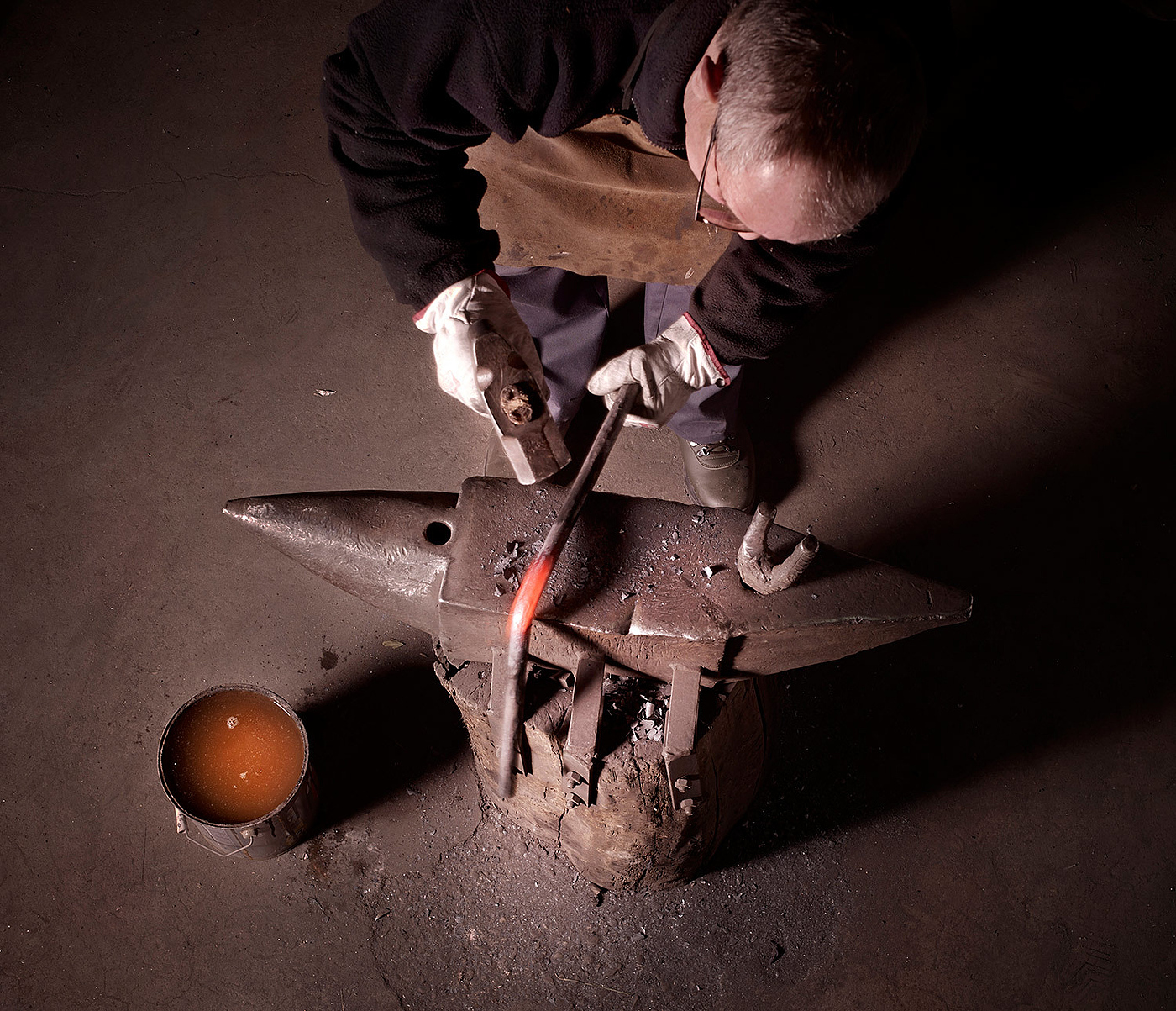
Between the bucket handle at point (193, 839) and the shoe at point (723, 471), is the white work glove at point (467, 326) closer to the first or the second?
the shoe at point (723, 471)

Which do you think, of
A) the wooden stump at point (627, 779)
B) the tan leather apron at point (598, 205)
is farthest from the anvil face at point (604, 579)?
the tan leather apron at point (598, 205)

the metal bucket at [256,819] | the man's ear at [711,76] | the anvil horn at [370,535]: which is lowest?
the metal bucket at [256,819]

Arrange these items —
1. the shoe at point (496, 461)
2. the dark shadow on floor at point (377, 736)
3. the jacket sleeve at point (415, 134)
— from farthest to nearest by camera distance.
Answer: the shoe at point (496, 461), the dark shadow on floor at point (377, 736), the jacket sleeve at point (415, 134)

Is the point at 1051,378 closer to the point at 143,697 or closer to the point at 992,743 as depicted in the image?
the point at 992,743

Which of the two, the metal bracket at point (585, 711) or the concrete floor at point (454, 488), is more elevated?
the metal bracket at point (585, 711)

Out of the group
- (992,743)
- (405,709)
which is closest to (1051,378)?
(992,743)

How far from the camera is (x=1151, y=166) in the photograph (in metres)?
3.22

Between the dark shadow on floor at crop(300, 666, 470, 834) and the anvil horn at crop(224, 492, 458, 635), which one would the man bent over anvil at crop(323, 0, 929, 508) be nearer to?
the anvil horn at crop(224, 492, 458, 635)

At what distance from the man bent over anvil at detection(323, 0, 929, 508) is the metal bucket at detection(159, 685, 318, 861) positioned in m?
1.00

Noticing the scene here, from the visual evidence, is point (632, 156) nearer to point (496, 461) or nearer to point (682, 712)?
point (496, 461)

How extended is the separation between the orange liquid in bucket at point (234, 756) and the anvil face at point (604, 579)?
74cm

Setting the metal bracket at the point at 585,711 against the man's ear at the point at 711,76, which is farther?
the metal bracket at the point at 585,711

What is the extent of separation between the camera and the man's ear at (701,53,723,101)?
3.97 ft

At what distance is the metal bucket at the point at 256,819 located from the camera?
73.9 inches
